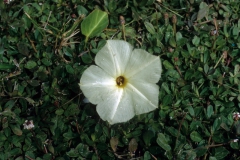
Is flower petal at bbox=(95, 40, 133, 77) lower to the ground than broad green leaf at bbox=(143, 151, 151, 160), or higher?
higher

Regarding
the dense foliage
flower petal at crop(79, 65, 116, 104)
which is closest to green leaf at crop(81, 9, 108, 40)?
the dense foliage

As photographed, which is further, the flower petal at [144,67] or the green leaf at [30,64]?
the green leaf at [30,64]

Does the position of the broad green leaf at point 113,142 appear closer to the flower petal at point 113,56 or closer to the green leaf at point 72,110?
the green leaf at point 72,110

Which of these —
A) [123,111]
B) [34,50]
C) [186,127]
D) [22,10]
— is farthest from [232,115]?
[22,10]

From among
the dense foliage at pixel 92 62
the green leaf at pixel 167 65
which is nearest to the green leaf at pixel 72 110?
the dense foliage at pixel 92 62

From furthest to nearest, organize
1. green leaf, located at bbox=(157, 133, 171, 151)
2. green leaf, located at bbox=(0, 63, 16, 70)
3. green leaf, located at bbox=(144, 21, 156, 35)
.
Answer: green leaf, located at bbox=(144, 21, 156, 35) < green leaf, located at bbox=(0, 63, 16, 70) < green leaf, located at bbox=(157, 133, 171, 151)

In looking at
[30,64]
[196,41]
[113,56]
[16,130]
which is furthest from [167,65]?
[16,130]

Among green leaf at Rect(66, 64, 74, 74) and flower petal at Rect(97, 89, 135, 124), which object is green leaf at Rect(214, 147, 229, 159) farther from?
green leaf at Rect(66, 64, 74, 74)
